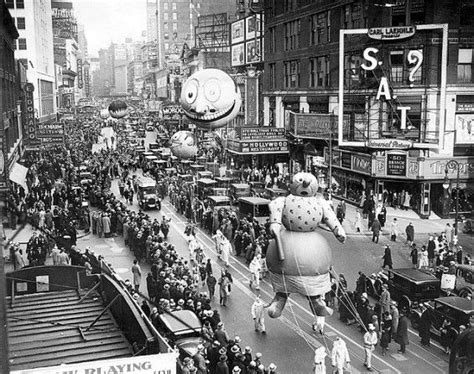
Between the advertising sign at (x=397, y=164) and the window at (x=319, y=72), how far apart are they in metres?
11.4

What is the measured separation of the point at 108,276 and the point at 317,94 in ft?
119

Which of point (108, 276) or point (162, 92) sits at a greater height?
point (162, 92)

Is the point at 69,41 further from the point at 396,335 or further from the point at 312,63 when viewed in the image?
the point at 396,335

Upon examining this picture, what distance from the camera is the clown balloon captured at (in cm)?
865

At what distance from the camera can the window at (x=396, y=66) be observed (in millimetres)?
37062

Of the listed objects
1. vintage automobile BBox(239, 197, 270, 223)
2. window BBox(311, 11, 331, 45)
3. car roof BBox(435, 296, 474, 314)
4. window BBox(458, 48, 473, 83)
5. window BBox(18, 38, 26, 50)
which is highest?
window BBox(18, 38, 26, 50)

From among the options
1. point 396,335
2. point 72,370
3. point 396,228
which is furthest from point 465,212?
point 72,370

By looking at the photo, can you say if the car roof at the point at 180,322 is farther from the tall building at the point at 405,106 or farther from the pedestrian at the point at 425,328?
the tall building at the point at 405,106

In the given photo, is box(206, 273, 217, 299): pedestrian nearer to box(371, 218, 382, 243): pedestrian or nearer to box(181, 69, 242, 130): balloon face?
box(181, 69, 242, 130): balloon face

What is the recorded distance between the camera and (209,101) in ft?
56.6

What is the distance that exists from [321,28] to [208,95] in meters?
30.4

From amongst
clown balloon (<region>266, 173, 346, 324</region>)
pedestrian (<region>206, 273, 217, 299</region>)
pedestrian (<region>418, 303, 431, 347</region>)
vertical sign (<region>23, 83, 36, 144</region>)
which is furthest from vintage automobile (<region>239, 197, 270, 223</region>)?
clown balloon (<region>266, 173, 346, 324</region>)

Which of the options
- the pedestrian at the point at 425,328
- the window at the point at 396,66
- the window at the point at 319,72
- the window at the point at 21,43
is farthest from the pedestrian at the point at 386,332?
the window at the point at 21,43

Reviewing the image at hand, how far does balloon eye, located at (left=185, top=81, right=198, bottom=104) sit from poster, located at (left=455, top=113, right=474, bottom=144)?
79.7 feet
